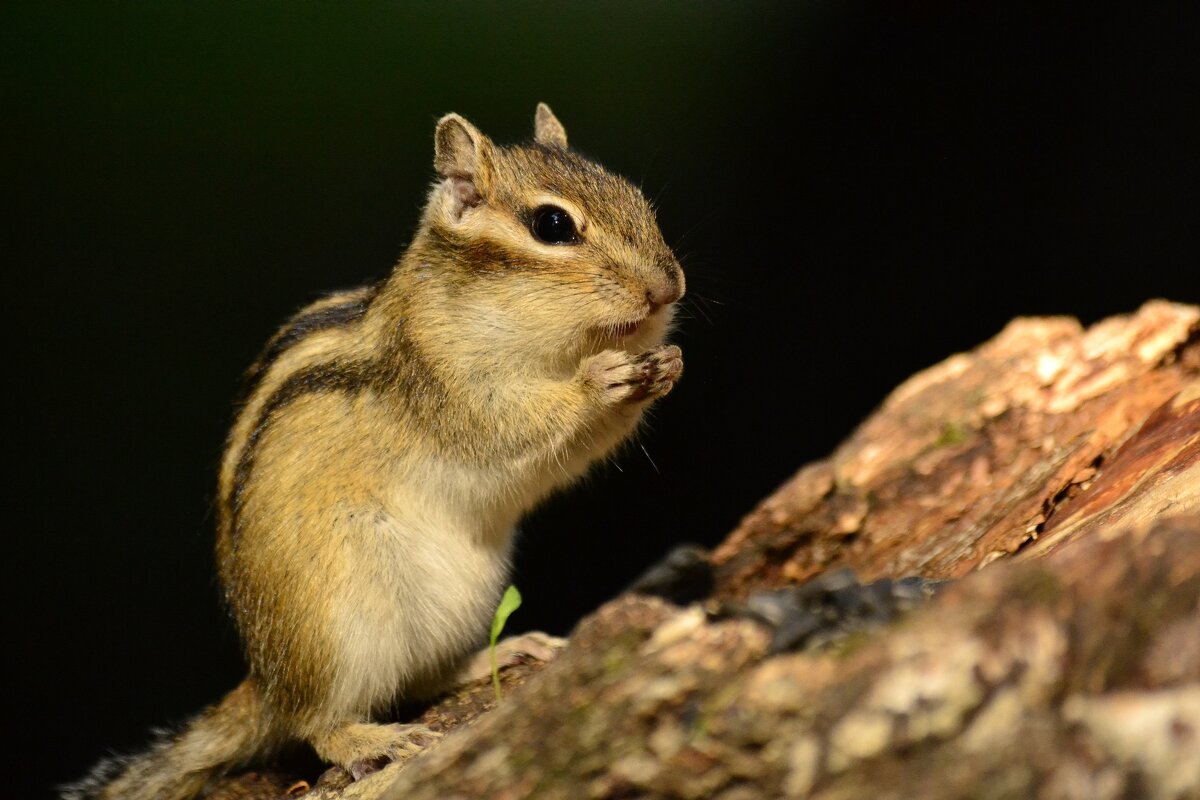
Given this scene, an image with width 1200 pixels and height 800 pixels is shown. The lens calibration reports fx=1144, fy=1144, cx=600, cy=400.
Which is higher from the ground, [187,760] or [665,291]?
[665,291]

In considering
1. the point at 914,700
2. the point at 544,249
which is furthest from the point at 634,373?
the point at 914,700

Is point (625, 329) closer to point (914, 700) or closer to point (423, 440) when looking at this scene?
point (423, 440)

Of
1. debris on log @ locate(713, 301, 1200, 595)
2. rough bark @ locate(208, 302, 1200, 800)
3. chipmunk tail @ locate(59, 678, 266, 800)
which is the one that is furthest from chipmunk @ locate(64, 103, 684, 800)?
debris on log @ locate(713, 301, 1200, 595)

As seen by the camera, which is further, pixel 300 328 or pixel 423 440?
pixel 300 328

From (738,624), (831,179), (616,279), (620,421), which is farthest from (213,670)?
(738,624)

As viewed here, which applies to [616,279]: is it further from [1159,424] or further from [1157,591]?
[1157,591]

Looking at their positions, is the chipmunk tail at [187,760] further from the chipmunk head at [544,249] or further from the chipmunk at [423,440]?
the chipmunk head at [544,249]

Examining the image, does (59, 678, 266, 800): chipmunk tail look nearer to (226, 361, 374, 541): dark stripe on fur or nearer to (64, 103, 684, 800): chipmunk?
(64, 103, 684, 800): chipmunk

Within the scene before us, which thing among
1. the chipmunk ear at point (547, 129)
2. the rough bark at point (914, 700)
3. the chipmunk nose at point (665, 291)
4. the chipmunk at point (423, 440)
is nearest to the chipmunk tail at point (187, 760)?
the chipmunk at point (423, 440)
